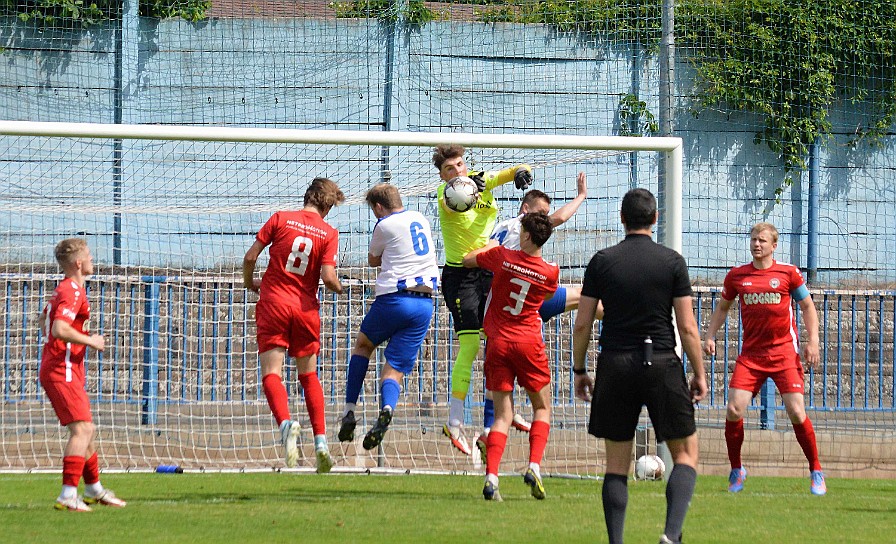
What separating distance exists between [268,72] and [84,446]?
8.43 metres

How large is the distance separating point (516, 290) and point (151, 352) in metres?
5.37

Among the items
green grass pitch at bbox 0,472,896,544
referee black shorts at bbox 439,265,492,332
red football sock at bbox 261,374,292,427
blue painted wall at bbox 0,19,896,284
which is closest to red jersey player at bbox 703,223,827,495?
green grass pitch at bbox 0,472,896,544

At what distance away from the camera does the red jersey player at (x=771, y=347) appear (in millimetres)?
8383

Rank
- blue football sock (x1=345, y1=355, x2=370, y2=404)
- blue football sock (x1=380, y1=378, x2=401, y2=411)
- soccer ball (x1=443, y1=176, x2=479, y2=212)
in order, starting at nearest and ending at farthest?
1. blue football sock (x1=380, y1=378, x2=401, y2=411)
2. blue football sock (x1=345, y1=355, x2=370, y2=404)
3. soccer ball (x1=443, y1=176, x2=479, y2=212)

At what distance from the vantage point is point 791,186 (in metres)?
14.8

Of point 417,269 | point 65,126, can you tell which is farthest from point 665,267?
point 65,126

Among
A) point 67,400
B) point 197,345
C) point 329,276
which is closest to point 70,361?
point 67,400

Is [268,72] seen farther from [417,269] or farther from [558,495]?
[558,495]

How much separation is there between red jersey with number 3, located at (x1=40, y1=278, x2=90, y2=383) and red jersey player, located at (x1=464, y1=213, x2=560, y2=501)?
2515 mm

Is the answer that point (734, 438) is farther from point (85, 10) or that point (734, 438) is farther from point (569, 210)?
point (85, 10)

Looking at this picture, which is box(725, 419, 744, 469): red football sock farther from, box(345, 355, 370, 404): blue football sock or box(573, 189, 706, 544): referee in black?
box(573, 189, 706, 544): referee in black

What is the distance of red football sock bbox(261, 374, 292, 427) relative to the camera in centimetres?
→ 742

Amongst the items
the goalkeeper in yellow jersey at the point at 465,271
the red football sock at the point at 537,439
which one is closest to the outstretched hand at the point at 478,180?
the goalkeeper in yellow jersey at the point at 465,271

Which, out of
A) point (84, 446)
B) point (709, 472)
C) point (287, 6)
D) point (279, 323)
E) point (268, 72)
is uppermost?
point (287, 6)
